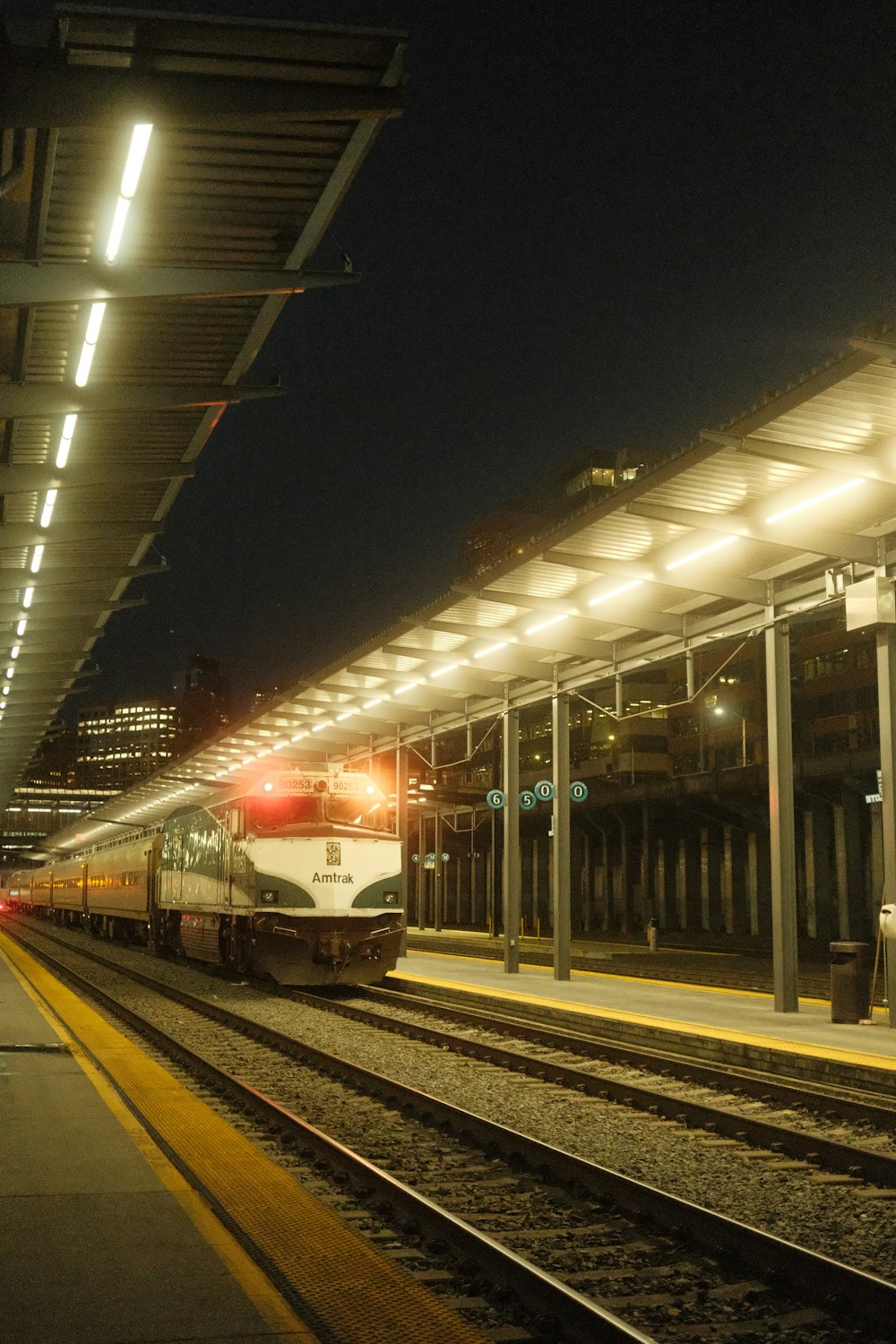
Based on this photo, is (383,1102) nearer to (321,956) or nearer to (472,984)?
(321,956)

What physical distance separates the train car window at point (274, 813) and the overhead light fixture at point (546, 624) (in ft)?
14.0

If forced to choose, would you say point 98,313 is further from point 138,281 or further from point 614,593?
point 614,593

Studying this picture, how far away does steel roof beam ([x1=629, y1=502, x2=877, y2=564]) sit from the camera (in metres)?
13.6

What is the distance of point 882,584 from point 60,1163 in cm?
995

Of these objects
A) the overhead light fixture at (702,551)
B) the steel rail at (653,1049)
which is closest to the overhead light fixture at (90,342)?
the overhead light fixture at (702,551)

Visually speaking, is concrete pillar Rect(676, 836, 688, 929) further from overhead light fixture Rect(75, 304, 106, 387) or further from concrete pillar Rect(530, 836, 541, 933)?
overhead light fixture Rect(75, 304, 106, 387)

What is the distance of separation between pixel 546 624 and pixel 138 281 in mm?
8787

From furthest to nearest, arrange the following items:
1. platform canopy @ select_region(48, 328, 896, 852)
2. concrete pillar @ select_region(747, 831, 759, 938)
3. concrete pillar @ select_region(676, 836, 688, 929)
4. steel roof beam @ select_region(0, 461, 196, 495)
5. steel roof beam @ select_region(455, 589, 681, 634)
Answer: concrete pillar @ select_region(676, 836, 688, 929)
concrete pillar @ select_region(747, 831, 759, 938)
steel roof beam @ select_region(455, 589, 681, 634)
steel roof beam @ select_region(0, 461, 196, 495)
platform canopy @ select_region(48, 328, 896, 852)

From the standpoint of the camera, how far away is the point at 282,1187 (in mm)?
6754

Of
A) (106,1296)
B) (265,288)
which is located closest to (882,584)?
(265,288)

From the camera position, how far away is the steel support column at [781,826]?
51.7 feet

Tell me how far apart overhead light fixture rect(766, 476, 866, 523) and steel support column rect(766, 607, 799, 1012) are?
2559mm

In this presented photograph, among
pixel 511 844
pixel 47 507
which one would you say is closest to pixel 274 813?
pixel 47 507

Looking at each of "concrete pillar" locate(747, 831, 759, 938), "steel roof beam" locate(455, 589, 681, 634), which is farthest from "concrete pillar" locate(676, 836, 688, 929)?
"steel roof beam" locate(455, 589, 681, 634)
